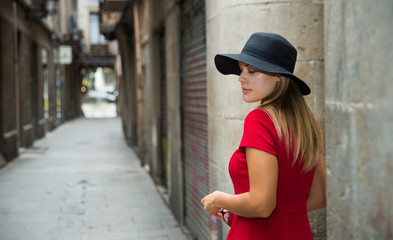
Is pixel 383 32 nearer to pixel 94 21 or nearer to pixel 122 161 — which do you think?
pixel 122 161

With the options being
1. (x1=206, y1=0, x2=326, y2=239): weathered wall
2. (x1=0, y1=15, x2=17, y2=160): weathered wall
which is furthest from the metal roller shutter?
(x1=0, y1=15, x2=17, y2=160): weathered wall

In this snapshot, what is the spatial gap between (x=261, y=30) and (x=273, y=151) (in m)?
1.89

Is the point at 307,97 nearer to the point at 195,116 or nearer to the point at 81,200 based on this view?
the point at 195,116

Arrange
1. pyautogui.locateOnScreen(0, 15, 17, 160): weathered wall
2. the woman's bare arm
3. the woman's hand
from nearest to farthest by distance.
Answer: the woman's bare arm
the woman's hand
pyautogui.locateOnScreen(0, 15, 17, 160): weathered wall

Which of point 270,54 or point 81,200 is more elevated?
point 270,54

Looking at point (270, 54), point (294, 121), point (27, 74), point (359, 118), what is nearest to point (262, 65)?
point (270, 54)

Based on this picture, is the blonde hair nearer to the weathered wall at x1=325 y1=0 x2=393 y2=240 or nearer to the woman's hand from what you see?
the weathered wall at x1=325 y1=0 x2=393 y2=240

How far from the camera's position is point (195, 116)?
19.6 feet

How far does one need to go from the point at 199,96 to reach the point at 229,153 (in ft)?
5.84

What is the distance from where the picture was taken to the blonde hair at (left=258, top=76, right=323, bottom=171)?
2.04 metres

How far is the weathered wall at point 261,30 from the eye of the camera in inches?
143

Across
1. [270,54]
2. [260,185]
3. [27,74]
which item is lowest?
[260,185]

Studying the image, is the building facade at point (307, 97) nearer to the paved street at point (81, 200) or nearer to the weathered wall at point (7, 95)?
the paved street at point (81, 200)

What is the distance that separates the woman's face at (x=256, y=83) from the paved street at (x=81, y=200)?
4.45 m
